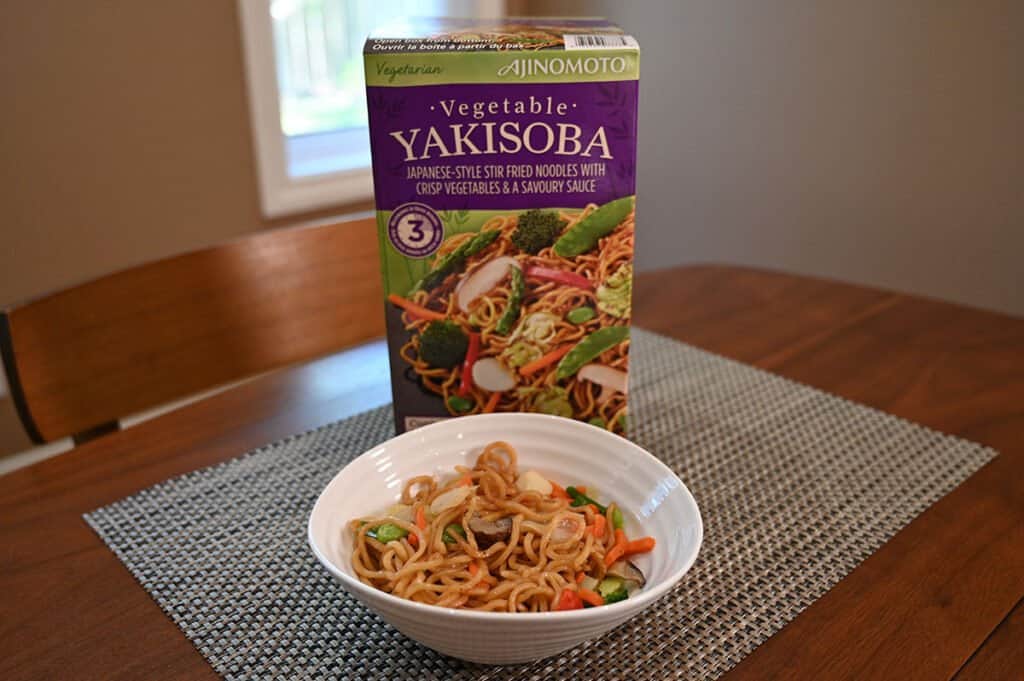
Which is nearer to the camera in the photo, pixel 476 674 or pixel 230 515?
pixel 476 674

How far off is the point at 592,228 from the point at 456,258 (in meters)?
0.13

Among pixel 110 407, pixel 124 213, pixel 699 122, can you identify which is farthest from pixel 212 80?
pixel 699 122

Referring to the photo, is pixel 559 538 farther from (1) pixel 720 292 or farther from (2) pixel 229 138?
(2) pixel 229 138

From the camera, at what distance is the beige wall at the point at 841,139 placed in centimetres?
181

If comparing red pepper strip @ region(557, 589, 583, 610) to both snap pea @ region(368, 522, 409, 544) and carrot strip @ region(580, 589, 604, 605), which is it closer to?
carrot strip @ region(580, 589, 604, 605)

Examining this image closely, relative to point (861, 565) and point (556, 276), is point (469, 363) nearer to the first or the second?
point (556, 276)

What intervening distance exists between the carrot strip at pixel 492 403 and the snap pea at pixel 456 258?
126 millimetres

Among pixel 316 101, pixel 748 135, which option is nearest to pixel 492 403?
pixel 748 135

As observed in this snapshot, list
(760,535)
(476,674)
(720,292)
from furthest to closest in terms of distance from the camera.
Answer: (720,292), (760,535), (476,674)

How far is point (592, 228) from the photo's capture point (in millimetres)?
752

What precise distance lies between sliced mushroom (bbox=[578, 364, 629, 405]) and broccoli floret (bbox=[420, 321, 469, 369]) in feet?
0.39

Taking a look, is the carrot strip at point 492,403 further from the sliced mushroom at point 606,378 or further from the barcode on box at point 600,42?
the barcode on box at point 600,42

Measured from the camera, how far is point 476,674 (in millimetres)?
593

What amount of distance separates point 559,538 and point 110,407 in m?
0.71
